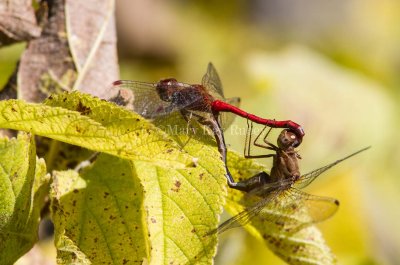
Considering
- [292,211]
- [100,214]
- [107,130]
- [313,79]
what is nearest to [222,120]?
[292,211]

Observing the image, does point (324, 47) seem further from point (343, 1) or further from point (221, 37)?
point (343, 1)

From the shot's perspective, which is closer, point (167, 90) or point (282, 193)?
point (167, 90)

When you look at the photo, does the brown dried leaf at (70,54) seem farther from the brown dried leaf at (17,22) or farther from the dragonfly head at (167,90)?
the dragonfly head at (167,90)

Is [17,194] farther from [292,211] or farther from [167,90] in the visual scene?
[292,211]

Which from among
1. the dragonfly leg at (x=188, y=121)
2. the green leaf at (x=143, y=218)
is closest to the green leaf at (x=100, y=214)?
the green leaf at (x=143, y=218)

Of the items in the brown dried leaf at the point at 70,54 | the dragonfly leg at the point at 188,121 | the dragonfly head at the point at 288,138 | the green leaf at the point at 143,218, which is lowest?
the green leaf at the point at 143,218

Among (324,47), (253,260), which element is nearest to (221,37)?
(324,47)
